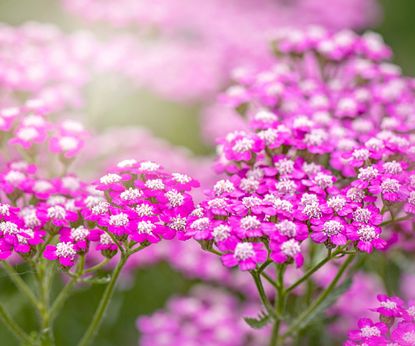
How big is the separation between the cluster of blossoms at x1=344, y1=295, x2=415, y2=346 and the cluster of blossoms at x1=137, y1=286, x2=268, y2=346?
3.53 ft

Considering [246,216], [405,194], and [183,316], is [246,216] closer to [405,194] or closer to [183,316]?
[405,194]

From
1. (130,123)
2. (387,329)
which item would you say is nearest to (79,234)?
(387,329)

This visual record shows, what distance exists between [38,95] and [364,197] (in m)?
1.72

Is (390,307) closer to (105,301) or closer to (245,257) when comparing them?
(245,257)

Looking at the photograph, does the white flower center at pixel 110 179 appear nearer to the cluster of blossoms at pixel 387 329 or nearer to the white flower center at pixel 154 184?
the white flower center at pixel 154 184

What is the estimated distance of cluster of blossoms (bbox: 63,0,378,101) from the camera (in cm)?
430

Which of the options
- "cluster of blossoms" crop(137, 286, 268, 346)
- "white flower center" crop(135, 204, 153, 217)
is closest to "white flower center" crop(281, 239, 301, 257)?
"white flower center" crop(135, 204, 153, 217)

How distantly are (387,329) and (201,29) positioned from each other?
13.3ft

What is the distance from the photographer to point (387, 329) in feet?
7.34

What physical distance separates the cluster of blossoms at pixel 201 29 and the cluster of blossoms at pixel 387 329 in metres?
1.81

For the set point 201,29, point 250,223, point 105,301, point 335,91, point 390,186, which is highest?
point 201,29

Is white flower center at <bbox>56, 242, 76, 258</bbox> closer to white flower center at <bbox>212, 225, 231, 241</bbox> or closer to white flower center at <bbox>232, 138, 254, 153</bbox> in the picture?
white flower center at <bbox>212, 225, 231, 241</bbox>

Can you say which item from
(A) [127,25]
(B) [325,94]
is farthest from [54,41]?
(B) [325,94]

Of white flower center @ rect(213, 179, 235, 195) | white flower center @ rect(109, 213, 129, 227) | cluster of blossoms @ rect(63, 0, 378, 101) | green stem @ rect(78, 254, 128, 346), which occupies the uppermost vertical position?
cluster of blossoms @ rect(63, 0, 378, 101)
